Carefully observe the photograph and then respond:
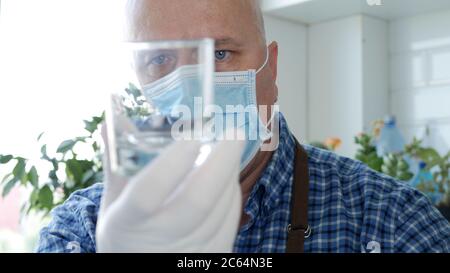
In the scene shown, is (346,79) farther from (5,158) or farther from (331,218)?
(331,218)

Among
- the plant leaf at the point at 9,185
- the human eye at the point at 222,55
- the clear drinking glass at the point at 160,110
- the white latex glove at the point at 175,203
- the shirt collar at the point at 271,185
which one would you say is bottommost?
the plant leaf at the point at 9,185

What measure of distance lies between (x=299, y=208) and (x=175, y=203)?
12.4 inches

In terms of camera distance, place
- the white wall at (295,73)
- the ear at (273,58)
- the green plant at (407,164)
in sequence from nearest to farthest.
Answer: the ear at (273,58)
the green plant at (407,164)
the white wall at (295,73)

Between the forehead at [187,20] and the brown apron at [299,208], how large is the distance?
0.47ft

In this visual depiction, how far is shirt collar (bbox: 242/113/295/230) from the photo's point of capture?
671mm

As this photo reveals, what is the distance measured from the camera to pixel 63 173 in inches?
45.5

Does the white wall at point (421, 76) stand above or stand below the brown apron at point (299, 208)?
above

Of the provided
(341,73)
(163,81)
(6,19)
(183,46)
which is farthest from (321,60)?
(183,46)

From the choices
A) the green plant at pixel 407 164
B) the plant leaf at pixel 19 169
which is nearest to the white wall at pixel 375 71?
the green plant at pixel 407 164

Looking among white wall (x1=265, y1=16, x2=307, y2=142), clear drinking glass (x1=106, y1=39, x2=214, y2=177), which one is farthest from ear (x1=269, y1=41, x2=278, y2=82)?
white wall (x1=265, y1=16, x2=307, y2=142)

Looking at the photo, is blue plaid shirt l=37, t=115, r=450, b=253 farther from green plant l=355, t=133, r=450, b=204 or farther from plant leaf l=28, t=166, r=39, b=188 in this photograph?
green plant l=355, t=133, r=450, b=204

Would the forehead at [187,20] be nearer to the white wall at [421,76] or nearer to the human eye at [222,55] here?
the human eye at [222,55]

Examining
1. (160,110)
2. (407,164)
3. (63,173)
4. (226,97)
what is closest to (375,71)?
(407,164)

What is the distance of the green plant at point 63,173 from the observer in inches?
43.1
